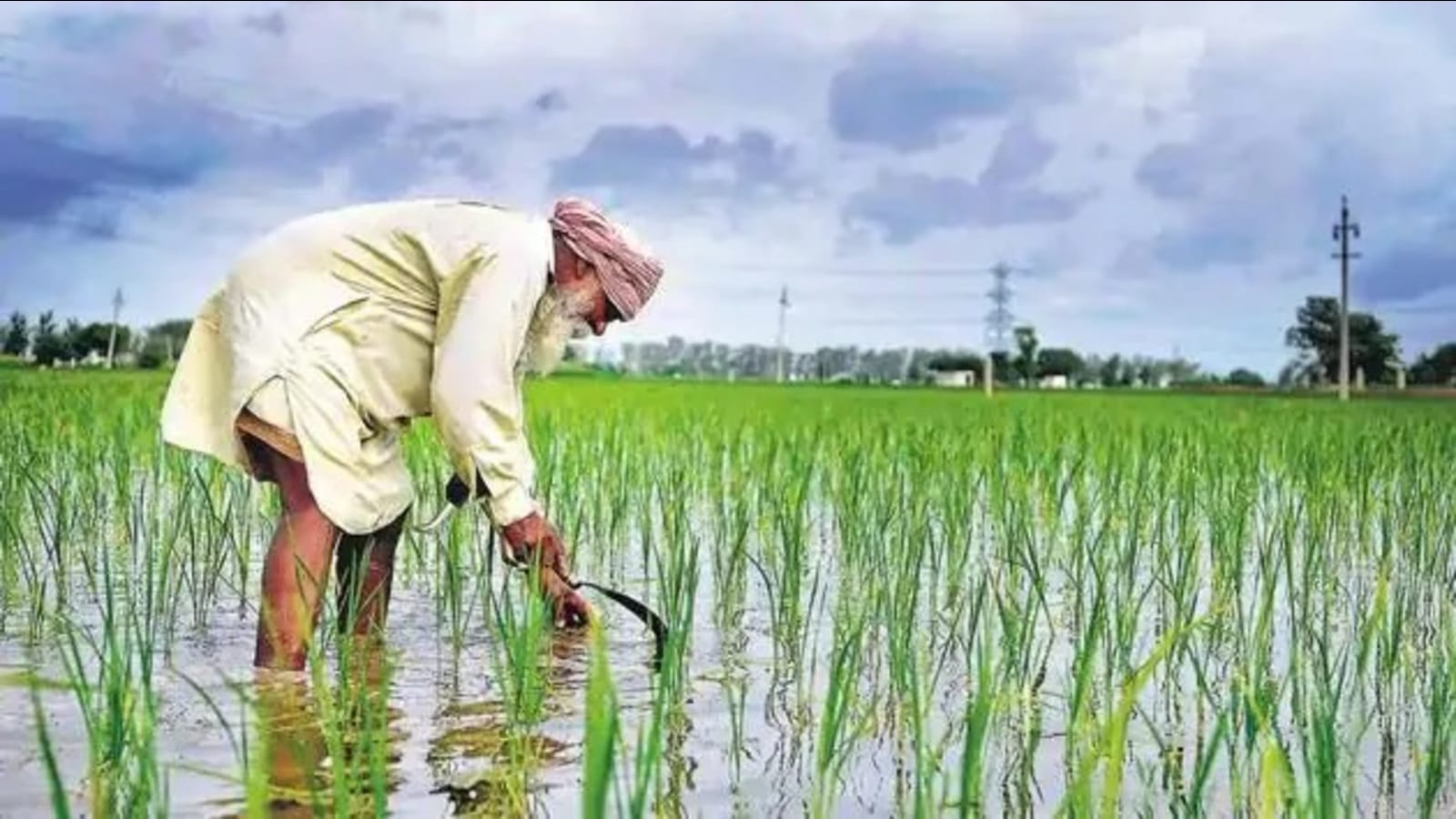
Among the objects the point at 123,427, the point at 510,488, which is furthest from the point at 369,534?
the point at 123,427

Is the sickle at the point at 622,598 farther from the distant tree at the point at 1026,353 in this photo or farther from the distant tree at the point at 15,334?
the distant tree at the point at 1026,353

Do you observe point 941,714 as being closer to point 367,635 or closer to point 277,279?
point 367,635

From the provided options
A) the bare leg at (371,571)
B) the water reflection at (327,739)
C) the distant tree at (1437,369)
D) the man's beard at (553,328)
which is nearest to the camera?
the water reflection at (327,739)

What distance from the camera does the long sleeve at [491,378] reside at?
305 cm

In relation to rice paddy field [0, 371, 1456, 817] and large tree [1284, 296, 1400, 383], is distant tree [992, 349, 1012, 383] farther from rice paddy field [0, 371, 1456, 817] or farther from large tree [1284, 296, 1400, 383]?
rice paddy field [0, 371, 1456, 817]

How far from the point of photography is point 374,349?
130 inches

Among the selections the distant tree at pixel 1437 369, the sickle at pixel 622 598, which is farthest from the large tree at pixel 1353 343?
the sickle at pixel 622 598

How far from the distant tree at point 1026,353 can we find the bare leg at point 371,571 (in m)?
54.8

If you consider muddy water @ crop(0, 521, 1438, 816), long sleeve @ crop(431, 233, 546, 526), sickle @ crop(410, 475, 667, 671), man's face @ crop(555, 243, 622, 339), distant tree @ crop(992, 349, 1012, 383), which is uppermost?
distant tree @ crop(992, 349, 1012, 383)

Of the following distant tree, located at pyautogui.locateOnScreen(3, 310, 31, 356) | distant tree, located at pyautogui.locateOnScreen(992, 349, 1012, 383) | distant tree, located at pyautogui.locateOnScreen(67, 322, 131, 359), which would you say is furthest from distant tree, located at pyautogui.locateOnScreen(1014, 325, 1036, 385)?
distant tree, located at pyautogui.locateOnScreen(3, 310, 31, 356)

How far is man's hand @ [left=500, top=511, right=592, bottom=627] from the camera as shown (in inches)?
121

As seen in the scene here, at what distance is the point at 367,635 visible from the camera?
3.31 meters

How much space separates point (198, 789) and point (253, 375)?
0.96m

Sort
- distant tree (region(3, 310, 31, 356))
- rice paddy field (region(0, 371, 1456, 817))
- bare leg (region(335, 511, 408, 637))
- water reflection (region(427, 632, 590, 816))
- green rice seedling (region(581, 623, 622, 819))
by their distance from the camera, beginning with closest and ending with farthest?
1. green rice seedling (region(581, 623, 622, 819))
2. rice paddy field (region(0, 371, 1456, 817))
3. water reflection (region(427, 632, 590, 816))
4. bare leg (region(335, 511, 408, 637))
5. distant tree (region(3, 310, 31, 356))
